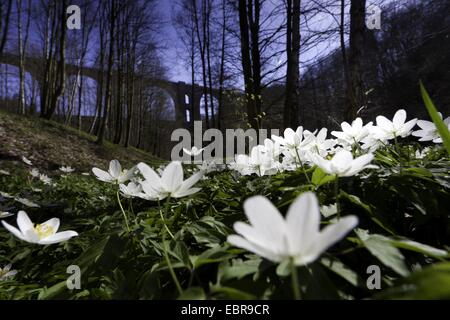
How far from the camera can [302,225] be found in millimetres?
358

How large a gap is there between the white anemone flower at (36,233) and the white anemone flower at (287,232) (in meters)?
0.44

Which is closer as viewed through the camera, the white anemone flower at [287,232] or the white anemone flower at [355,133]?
the white anemone flower at [287,232]

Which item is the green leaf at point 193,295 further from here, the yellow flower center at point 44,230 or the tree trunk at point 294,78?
the tree trunk at point 294,78

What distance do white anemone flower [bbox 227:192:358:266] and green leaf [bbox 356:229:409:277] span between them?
14 cm

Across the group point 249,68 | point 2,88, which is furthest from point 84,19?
point 2,88

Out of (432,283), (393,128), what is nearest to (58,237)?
(432,283)

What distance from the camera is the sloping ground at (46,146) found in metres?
7.25

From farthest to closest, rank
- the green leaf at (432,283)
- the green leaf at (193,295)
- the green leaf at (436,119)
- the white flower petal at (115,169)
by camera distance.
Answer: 1. the white flower petal at (115,169)
2. the green leaf at (436,119)
3. the green leaf at (193,295)
4. the green leaf at (432,283)

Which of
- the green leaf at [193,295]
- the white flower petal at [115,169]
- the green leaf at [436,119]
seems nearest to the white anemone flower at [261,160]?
the white flower petal at [115,169]
